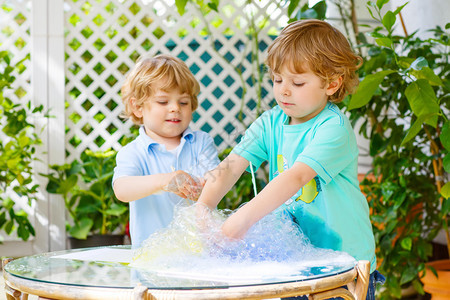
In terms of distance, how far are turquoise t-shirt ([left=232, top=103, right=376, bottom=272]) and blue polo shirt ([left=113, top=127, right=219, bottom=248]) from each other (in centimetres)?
39

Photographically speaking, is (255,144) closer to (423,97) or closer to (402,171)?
(423,97)

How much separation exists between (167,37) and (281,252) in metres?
2.68

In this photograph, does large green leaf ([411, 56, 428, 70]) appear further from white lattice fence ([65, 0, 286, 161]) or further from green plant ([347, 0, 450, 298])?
white lattice fence ([65, 0, 286, 161])

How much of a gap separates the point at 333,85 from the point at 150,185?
20.6 inches

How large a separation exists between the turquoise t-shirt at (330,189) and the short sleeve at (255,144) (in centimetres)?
8

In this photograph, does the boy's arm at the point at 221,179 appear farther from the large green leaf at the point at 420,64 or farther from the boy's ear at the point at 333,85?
the large green leaf at the point at 420,64

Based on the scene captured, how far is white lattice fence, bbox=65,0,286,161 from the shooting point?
11.3ft

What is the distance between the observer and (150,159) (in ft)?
5.19

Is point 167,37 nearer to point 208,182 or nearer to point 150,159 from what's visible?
point 150,159

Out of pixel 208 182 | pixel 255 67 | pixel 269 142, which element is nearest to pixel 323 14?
pixel 269 142

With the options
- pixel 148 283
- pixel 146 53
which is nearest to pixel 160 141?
pixel 148 283

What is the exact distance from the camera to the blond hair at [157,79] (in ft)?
5.10

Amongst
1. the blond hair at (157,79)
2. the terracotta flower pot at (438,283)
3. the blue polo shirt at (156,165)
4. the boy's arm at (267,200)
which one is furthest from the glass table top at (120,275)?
the terracotta flower pot at (438,283)

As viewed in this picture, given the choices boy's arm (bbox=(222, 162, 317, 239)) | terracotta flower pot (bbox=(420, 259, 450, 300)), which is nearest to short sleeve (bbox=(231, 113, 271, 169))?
boy's arm (bbox=(222, 162, 317, 239))
